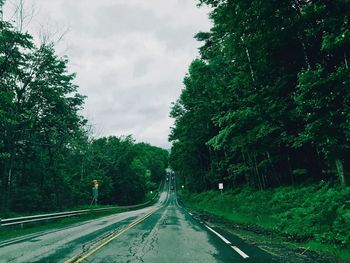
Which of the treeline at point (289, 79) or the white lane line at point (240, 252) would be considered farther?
the treeline at point (289, 79)

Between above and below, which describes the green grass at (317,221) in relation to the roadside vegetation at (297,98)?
below

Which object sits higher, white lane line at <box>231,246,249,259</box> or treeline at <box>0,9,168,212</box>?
treeline at <box>0,9,168,212</box>

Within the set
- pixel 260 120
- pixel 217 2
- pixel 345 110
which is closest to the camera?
pixel 345 110

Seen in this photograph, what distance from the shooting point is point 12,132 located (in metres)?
22.3

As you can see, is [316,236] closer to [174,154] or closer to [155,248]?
[155,248]

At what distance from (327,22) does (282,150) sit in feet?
43.0

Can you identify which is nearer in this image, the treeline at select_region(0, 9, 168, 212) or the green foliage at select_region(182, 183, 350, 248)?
the green foliage at select_region(182, 183, 350, 248)


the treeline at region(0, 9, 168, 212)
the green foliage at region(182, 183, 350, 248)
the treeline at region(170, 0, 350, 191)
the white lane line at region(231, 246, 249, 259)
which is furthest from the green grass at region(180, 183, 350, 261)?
the treeline at region(0, 9, 168, 212)

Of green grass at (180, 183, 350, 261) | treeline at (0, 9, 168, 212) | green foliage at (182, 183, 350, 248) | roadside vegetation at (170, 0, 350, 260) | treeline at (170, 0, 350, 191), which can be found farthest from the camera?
treeline at (0, 9, 168, 212)

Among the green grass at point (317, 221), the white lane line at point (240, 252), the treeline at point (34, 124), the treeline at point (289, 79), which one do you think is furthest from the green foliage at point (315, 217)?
the treeline at point (34, 124)

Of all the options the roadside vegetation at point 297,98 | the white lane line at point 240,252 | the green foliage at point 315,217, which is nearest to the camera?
the white lane line at point 240,252

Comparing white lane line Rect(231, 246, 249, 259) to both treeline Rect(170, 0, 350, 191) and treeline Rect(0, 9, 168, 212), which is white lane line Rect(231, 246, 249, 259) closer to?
treeline Rect(170, 0, 350, 191)

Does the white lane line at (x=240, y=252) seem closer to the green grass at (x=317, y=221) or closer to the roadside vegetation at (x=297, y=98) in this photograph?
the green grass at (x=317, y=221)

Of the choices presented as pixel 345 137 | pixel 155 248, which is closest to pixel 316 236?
pixel 345 137
